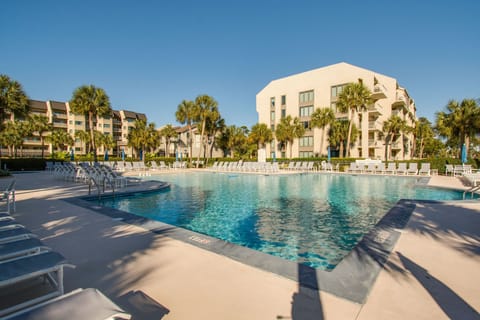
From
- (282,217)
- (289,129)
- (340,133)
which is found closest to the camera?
(282,217)

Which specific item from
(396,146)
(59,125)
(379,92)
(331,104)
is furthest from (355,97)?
(59,125)

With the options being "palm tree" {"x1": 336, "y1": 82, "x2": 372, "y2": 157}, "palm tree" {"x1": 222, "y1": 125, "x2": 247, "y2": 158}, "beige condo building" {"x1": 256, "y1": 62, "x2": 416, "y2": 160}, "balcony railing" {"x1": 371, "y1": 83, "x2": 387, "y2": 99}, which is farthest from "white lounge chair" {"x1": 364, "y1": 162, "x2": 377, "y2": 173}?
"palm tree" {"x1": 222, "y1": 125, "x2": 247, "y2": 158}

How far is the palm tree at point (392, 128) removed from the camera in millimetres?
30828

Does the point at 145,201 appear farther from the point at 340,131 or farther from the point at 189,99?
the point at 340,131

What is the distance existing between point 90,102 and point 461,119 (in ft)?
133

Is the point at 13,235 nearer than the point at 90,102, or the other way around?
the point at 13,235

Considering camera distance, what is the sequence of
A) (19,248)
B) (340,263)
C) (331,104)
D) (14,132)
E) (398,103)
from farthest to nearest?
(14,132) → (331,104) → (398,103) → (340,263) → (19,248)

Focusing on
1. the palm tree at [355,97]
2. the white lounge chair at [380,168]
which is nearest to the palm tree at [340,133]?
the palm tree at [355,97]

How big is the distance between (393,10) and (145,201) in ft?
60.4

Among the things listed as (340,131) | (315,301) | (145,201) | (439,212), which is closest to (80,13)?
(145,201)

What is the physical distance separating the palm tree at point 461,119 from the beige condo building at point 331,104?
7.32 m

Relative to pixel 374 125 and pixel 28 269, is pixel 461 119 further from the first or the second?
pixel 28 269

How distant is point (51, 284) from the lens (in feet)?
9.25

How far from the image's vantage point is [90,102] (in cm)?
2850
